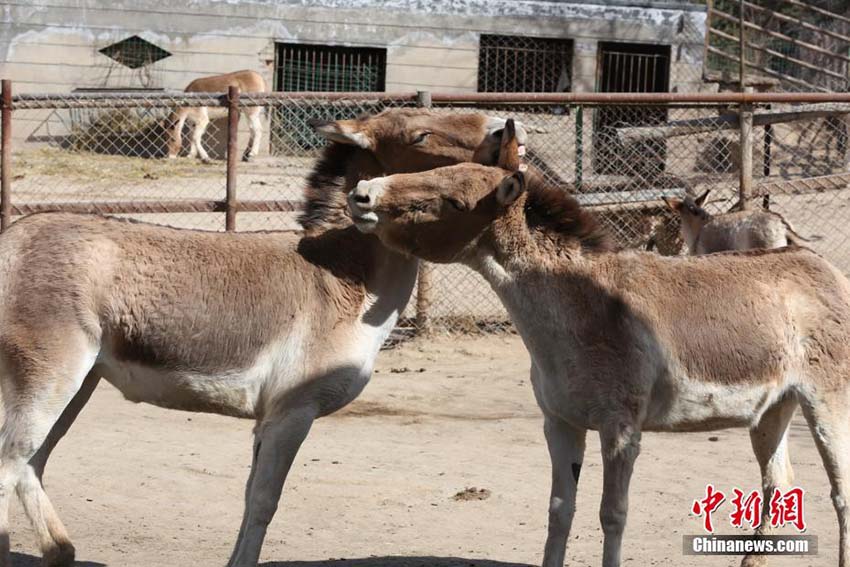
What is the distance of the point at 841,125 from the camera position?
18875 mm

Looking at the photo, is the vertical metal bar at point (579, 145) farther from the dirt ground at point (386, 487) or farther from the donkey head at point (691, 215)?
the dirt ground at point (386, 487)

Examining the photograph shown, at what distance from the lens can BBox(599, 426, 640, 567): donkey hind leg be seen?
4.71 meters

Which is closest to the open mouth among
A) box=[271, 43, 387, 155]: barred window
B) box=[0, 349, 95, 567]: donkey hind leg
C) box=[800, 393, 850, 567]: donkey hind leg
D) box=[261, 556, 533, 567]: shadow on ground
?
box=[0, 349, 95, 567]: donkey hind leg

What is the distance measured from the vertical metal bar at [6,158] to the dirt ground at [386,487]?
1670 millimetres

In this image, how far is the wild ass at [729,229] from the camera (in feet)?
29.0

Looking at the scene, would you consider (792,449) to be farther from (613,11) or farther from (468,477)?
(613,11)

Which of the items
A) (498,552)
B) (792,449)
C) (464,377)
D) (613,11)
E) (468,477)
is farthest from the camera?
(613,11)

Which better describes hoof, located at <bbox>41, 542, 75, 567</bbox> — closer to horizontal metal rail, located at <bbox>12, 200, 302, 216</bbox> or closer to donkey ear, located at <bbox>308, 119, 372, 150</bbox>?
donkey ear, located at <bbox>308, 119, 372, 150</bbox>

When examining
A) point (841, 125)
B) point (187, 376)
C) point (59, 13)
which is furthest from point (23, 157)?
point (187, 376)

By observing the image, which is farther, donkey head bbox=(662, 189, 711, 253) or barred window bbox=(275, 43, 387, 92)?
barred window bbox=(275, 43, 387, 92)

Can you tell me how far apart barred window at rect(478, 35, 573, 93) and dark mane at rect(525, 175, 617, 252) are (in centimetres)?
1554

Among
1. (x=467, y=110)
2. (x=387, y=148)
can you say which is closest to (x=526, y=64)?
(x=467, y=110)

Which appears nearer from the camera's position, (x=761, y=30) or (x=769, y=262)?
(x=769, y=262)

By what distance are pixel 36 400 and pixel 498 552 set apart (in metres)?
2.27
